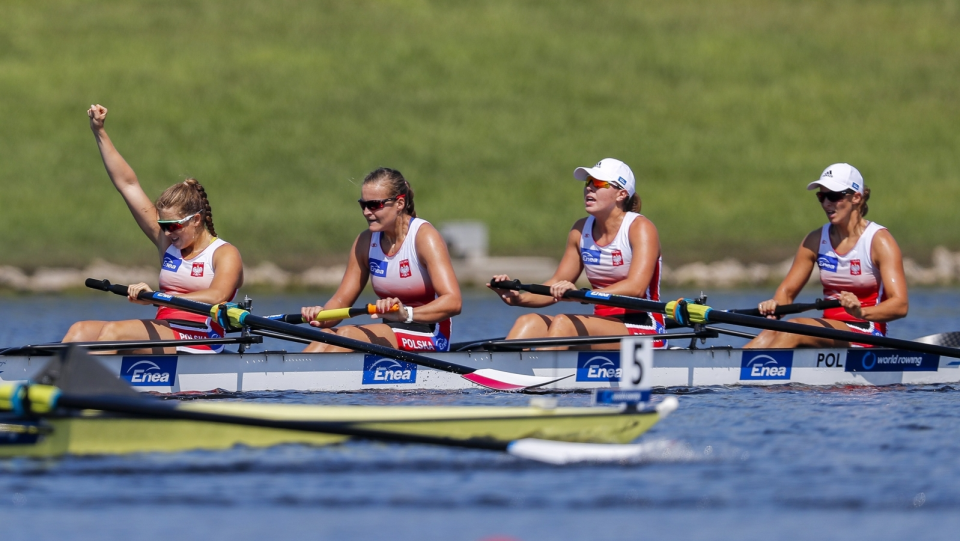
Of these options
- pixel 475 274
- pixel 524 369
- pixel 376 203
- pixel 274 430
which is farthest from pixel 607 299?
pixel 475 274

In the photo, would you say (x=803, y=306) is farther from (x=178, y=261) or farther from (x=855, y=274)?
(x=178, y=261)

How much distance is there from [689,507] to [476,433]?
4.48 feet

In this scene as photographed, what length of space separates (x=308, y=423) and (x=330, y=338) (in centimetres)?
245

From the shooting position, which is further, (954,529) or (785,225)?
(785,225)

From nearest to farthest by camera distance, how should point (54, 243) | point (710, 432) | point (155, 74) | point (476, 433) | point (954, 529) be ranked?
point (954, 529) < point (476, 433) < point (710, 432) < point (54, 243) < point (155, 74)

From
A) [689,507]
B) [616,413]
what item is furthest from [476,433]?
[689,507]

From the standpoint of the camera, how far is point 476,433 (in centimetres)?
720

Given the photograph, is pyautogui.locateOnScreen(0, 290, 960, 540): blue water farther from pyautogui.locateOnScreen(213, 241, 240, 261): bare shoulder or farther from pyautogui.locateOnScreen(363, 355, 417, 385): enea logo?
pyautogui.locateOnScreen(213, 241, 240, 261): bare shoulder

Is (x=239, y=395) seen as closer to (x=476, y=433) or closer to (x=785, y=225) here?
(x=476, y=433)

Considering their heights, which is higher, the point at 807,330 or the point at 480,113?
the point at 480,113

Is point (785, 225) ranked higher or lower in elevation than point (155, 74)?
lower

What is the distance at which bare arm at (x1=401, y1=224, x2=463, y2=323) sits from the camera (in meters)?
9.52

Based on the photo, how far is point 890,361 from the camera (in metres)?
10.4

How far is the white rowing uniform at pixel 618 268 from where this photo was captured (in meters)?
10.2
